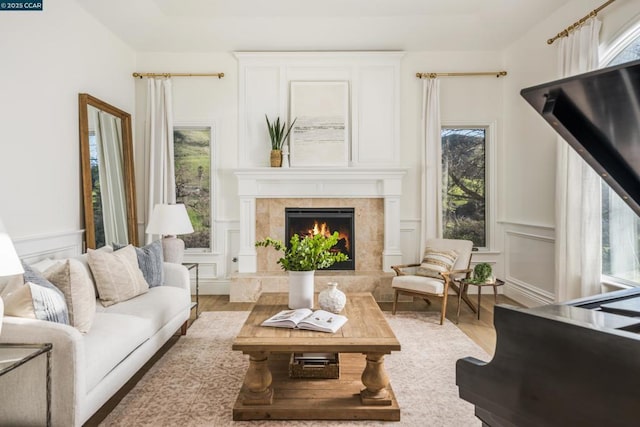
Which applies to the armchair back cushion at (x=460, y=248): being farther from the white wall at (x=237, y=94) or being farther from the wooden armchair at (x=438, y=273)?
the white wall at (x=237, y=94)

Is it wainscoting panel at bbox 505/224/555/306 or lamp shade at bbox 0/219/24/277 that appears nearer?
lamp shade at bbox 0/219/24/277

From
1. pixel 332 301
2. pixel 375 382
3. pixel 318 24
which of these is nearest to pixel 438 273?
pixel 332 301

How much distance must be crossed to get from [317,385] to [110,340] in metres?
1.24

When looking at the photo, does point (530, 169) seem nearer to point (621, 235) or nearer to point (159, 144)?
point (621, 235)

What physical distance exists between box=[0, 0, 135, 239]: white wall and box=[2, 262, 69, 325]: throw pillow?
0.95 meters

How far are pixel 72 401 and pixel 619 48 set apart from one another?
170 inches

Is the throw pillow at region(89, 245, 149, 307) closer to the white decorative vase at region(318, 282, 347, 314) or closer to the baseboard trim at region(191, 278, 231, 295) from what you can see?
the white decorative vase at region(318, 282, 347, 314)

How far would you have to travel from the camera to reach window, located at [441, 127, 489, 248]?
510cm

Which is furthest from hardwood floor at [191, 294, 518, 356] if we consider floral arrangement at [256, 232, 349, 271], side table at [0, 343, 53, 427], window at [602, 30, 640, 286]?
side table at [0, 343, 53, 427]

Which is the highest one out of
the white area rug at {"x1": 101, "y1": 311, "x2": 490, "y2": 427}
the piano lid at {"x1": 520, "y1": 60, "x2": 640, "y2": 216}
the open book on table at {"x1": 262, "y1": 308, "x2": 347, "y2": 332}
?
the piano lid at {"x1": 520, "y1": 60, "x2": 640, "y2": 216}

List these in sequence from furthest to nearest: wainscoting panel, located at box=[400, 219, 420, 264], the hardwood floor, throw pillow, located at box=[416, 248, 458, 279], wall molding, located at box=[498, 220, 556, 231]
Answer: wainscoting panel, located at box=[400, 219, 420, 264] → throw pillow, located at box=[416, 248, 458, 279] → wall molding, located at box=[498, 220, 556, 231] → the hardwood floor

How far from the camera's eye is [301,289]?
278 centimetres

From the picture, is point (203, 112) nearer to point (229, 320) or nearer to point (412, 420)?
point (229, 320)

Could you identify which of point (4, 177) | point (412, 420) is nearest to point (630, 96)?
point (412, 420)
